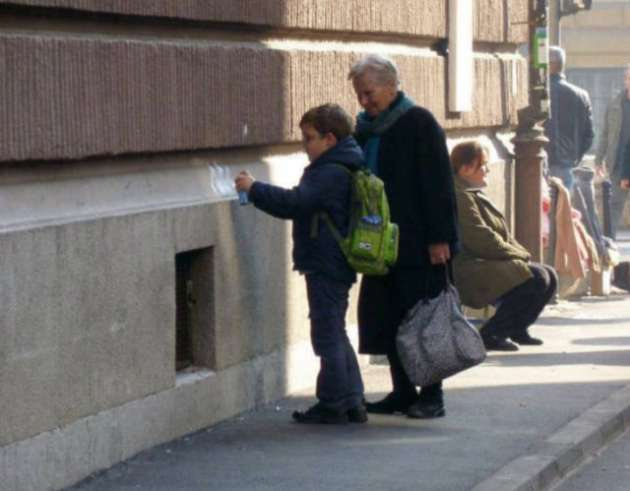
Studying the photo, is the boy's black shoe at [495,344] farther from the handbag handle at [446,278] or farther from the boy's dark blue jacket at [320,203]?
the boy's dark blue jacket at [320,203]

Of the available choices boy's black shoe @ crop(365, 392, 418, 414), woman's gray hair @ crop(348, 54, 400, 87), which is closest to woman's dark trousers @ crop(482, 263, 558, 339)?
boy's black shoe @ crop(365, 392, 418, 414)

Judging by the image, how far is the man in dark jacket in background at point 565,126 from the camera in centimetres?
1661

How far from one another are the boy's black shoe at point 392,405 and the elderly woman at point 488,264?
7.10 ft

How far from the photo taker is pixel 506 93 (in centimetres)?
1388

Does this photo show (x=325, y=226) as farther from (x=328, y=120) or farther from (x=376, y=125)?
(x=376, y=125)

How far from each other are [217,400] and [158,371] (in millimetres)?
738

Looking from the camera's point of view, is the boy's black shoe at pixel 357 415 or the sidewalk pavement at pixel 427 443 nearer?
the sidewalk pavement at pixel 427 443

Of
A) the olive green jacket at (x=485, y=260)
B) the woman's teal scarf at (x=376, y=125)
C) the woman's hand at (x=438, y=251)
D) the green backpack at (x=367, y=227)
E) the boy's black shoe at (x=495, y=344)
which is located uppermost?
the woman's teal scarf at (x=376, y=125)

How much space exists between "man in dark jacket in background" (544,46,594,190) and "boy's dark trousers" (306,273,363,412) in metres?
8.01

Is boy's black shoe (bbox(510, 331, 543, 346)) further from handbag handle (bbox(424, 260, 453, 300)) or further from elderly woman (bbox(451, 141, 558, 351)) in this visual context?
handbag handle (bbox(424, 260, 453, 300))

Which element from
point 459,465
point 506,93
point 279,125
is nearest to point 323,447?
point 459,465

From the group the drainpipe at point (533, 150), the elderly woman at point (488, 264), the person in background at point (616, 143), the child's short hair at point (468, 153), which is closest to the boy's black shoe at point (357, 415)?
the elderly woman at point (488, 264)

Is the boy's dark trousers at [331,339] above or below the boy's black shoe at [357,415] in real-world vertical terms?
above

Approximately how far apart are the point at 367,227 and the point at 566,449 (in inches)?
49.0
